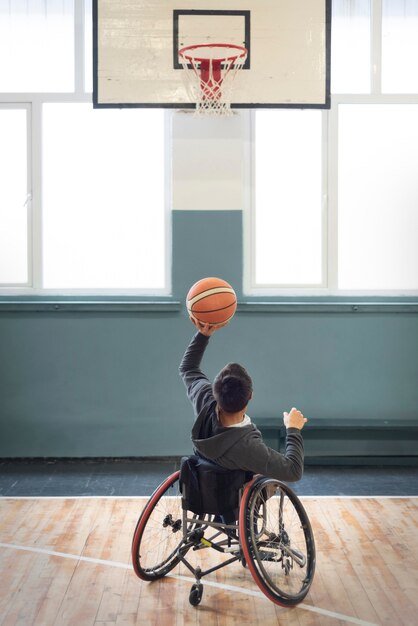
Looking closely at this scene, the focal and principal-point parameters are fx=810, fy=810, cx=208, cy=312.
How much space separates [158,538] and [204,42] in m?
2.91

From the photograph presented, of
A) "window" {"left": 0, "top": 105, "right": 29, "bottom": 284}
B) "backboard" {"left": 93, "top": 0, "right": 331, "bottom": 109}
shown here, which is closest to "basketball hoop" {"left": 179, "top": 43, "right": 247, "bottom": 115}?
"backboard" {"left": 93, "top": 0, "right": 331, "bottom": 109}

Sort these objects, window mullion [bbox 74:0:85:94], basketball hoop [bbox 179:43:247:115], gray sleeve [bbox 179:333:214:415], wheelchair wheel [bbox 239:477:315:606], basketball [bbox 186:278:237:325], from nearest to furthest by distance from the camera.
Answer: wheelchair wheel [bbox 239:477:315:606], gray sleeve [bbox 179:333:214:415], basketball [bbox 186:278:237:325], basketball hoop [bbox 179:43:247:115], window mullion [bbox 74:0:85:94]

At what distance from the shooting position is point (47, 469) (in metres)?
5.37

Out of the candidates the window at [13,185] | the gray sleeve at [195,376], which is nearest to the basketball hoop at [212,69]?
the window at [13,185]

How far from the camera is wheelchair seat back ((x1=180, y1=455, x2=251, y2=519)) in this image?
10.1ft

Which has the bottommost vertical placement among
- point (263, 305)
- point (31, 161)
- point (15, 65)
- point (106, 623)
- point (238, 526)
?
point (106, 623)

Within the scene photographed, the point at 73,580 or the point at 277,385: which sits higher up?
the point at 277,385

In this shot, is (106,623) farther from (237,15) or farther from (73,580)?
(237,15)

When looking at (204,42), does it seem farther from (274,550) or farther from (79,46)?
(274,550)

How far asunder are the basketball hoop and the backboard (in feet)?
0.11

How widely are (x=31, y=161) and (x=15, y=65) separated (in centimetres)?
66

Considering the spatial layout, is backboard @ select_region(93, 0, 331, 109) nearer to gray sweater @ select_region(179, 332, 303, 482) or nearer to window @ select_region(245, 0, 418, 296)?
window @ select_region(245, 0, 418, 296)

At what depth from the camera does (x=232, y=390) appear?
306 centimetres

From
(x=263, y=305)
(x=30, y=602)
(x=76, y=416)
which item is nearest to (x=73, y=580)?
(x=30, y=602)
